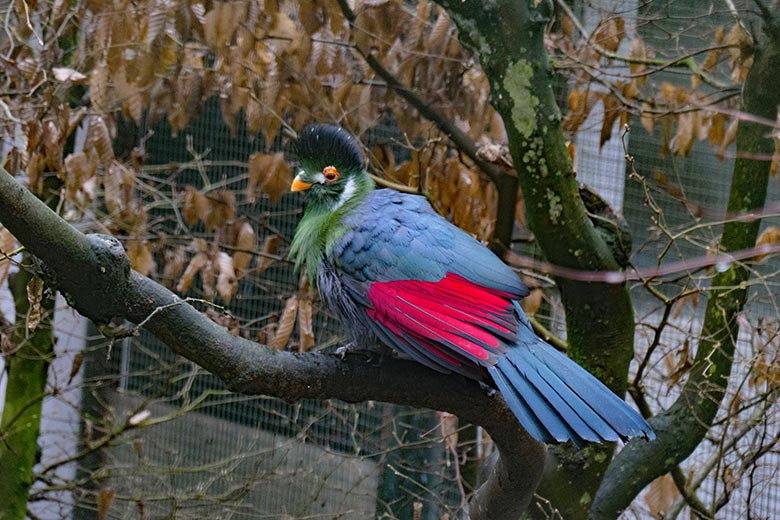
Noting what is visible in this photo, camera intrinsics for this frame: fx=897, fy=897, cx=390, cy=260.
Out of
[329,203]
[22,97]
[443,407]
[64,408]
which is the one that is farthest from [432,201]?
[64,408]

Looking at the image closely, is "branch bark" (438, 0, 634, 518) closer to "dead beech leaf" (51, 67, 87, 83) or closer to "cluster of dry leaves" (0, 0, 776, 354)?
"cluster of dry leaves" (0, 0, 776, 354)

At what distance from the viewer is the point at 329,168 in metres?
2.05

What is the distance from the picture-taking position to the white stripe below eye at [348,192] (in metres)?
2.04

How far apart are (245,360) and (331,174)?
2.36ft

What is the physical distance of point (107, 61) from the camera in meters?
2.49

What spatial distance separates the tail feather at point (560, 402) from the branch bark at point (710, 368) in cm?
65

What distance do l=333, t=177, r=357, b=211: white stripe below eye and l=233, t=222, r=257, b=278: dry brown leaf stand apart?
836 millimetres

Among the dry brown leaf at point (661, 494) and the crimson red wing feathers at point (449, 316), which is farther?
the dry brown leaf at point (661, 494)

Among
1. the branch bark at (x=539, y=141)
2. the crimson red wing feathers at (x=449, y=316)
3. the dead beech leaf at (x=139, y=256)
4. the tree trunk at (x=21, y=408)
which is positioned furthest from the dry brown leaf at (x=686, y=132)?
the tree trunk at (x=21, y=408)

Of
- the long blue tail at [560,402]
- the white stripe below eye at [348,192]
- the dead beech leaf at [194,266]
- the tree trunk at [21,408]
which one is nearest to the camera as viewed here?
the long blue tail at [560,402]

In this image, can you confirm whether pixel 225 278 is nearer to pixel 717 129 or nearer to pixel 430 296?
pixel 430 296

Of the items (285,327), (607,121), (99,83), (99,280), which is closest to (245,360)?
(99,280)

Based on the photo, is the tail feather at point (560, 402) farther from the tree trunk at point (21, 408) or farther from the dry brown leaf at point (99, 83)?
the tree trunk at point (21, 408)

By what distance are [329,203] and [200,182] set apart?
6.10ft
